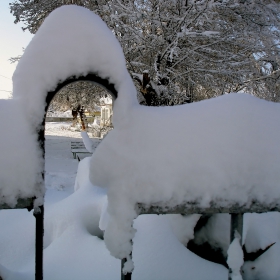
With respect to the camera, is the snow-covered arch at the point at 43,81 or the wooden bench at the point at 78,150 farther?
the wooden bench at the point at 78,150

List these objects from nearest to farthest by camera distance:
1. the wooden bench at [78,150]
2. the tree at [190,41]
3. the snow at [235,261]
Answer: the snow at [235,261] < the tree at [190,41] < the wooden bench at [78,150]

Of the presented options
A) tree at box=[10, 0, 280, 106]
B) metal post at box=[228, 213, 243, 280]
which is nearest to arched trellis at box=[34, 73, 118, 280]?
metal post at box=[228, 213, 243, 280]

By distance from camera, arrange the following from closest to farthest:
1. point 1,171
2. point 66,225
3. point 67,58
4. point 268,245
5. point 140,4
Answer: point 1,171, point 67,58, point 268,245, point 66,225, point 140,4

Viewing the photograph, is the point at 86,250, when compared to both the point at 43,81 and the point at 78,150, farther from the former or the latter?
the point at 78,150

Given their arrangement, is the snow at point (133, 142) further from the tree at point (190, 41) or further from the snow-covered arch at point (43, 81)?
the tree at point (190, 41)

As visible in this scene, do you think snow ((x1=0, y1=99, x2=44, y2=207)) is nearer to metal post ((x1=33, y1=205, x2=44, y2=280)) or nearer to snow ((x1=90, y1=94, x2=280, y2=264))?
metal post ((x1=33, y1=205, x2=44, y2=280))

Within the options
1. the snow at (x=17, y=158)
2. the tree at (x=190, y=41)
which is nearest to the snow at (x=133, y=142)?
the snow at (x=17, y=158)

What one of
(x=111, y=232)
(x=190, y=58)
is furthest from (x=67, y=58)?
(x=190, y=58)

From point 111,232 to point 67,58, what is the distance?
1.00m

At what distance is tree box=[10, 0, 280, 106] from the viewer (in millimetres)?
7285

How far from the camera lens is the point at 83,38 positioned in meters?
1.56

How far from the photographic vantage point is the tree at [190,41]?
7.29m

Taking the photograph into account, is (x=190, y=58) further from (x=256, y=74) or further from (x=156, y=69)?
(x=256, y=74)

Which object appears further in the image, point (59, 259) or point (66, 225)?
point (66, 225)
